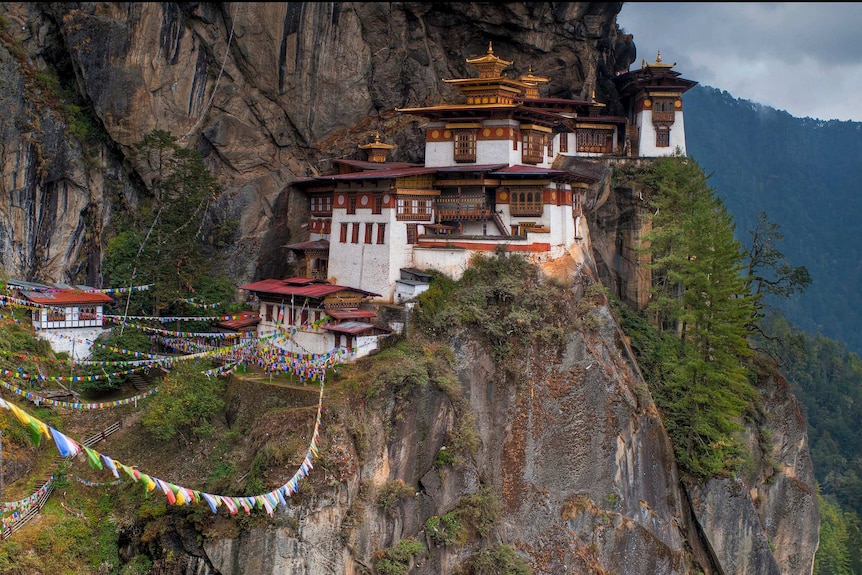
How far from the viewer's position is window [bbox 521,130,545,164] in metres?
43.3

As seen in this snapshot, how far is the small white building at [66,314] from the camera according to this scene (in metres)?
36.1

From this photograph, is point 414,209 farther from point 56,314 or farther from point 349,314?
point 56,314

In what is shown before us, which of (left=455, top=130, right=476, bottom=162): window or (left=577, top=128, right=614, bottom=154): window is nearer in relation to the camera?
(left=455, top=130, right=476, bottom=162): window

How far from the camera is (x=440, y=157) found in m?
43.7

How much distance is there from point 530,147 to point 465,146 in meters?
3.17

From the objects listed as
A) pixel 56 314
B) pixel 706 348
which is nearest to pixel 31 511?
pixel 56 314

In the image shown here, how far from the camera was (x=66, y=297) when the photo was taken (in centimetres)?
3688

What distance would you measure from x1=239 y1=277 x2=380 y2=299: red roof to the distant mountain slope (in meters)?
115

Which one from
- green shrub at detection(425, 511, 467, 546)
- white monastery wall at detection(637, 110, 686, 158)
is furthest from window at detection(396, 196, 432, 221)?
white monastery wall at detection(637, 110, 686, 158)

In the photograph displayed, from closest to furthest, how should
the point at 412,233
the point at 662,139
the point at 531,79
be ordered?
the point at 412,233, the point at 531,79, the point at 662,139

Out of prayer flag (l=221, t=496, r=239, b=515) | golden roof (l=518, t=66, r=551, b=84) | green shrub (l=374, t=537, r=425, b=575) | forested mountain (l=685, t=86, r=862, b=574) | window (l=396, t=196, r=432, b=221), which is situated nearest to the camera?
prayer flag (l=221, t=496, r=239, b=515)

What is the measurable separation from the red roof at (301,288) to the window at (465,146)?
8.84 meters

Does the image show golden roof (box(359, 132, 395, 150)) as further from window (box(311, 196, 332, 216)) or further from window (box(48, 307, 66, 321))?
window (box(48, 307, 66, 321))

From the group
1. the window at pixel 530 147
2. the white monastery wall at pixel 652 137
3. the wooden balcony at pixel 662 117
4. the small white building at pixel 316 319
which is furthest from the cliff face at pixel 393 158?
the window at pixel 530 147
